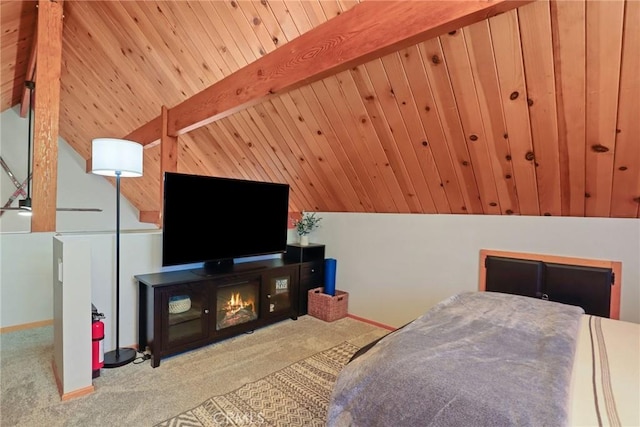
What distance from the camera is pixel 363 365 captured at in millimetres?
1264

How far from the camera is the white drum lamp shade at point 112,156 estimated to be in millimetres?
2328

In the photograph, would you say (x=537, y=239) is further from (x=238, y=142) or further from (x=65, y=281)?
(x=65, y=281)

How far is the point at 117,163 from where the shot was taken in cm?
236

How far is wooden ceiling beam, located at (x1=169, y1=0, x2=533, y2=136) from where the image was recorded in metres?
1.43

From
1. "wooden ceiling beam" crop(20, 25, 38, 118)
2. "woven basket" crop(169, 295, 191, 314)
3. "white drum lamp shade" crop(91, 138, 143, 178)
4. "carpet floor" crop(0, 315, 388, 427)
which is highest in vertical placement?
"wooden ceiling beam" crop(20, 25, 38, 118)

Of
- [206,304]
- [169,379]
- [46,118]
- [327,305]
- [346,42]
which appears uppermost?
[346,42]

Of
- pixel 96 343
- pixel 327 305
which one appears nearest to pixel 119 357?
pixel 96 343

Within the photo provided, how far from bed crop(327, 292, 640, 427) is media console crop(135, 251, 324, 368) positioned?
1.76 m

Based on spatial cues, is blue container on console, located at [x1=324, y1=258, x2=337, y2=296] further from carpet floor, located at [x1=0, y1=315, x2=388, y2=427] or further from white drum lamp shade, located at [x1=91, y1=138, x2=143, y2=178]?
white drum lamp shade, located at [x1=91, y1=138, x2=143, y2=178]

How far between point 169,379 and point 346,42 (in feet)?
8.20

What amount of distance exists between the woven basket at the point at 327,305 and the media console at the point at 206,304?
28cm

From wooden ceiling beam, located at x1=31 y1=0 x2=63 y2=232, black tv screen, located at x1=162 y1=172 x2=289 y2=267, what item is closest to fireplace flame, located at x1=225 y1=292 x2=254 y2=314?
black tv screen, located at x1=162 y1=172 x2=289 y2=267

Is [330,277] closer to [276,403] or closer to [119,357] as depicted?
[276,403]

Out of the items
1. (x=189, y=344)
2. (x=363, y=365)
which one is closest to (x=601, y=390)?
(x=363, y=365)
